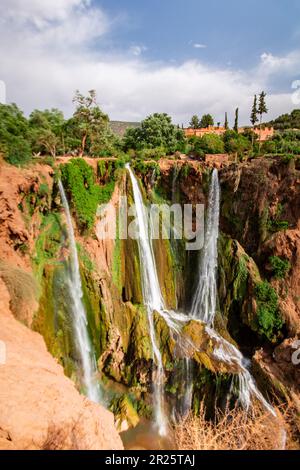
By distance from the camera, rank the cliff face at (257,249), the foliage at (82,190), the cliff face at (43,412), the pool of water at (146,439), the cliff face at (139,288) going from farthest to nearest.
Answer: the cliff face at (257,249) → the foliage at (82,190) → the pool of water at (146,439) → the cliff face at (139,288) → the cliff face at (43,412)

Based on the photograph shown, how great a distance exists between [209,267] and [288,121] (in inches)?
2083

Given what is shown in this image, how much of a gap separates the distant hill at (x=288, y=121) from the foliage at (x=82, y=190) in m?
46.7

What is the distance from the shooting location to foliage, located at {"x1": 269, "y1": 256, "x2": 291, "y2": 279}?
1454 centimetres

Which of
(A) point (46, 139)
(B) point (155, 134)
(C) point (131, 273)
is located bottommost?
(C) point (131, 273)

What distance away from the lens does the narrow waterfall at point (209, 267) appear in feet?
49.1

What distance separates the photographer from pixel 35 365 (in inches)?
250

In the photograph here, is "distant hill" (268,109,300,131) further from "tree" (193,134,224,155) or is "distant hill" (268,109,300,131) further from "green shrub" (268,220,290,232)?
"green shrub" (268,220,290,232)

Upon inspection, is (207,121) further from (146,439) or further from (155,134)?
(146,439)

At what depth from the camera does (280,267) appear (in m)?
14.6

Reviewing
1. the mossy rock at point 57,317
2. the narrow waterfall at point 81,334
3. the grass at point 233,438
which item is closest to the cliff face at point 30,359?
the mossy rock at point 57,317

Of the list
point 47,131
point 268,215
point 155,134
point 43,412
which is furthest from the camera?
point 155,134

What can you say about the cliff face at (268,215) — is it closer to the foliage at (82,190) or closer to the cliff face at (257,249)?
the cliff face at (257,249)

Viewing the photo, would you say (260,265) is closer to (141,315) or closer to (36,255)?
(141,315)

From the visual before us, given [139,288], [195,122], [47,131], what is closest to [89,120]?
[47,131]
